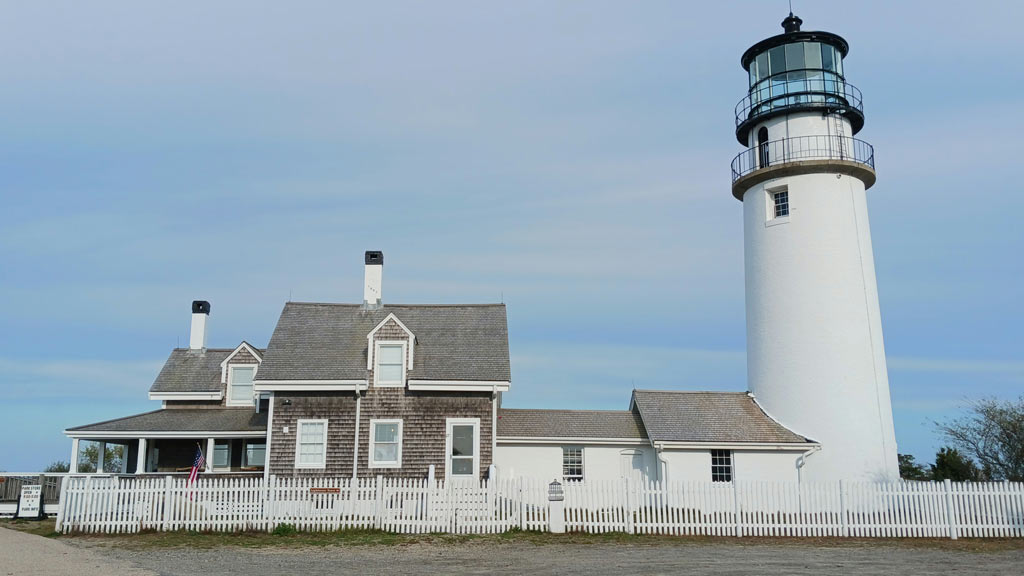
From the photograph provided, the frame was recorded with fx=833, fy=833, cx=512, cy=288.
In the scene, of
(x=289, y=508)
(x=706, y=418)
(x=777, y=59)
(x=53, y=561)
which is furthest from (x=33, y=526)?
(x=777, y=59)

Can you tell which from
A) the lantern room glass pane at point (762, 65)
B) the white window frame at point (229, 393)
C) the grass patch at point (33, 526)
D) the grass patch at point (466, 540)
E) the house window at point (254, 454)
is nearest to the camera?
the grass patch at point (466, 540)

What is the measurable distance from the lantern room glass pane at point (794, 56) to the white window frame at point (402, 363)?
1380cm

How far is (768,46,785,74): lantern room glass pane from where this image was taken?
24625mm

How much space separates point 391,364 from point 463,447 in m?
2.93

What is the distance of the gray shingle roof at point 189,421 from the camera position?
23547mm

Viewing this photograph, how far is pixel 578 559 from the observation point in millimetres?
13969

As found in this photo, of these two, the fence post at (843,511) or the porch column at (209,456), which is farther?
the porch column at (209,456)

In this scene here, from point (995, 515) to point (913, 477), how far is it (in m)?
13.4

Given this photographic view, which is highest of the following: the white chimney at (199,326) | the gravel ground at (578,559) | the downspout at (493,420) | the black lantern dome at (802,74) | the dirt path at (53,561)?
the black lantern dome at (802,74)

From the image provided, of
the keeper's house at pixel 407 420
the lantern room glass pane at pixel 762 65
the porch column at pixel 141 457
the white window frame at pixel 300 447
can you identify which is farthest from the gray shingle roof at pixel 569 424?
the lantern room glass pane at pixel 762 65

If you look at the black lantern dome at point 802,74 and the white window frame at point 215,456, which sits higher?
the black lantern dome at point 802,74

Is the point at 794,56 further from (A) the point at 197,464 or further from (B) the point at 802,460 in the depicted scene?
(A) the point at 197,464

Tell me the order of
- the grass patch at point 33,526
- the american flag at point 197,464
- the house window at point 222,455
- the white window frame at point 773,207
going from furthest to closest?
the house window at point 222,455 < the white window frame at point 773,207 < the american flag at point 197,464 < the grass patch at point 33,526

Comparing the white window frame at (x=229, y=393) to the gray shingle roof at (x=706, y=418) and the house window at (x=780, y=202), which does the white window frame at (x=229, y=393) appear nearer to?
the gray shingle roof at (x=706, y=418)
